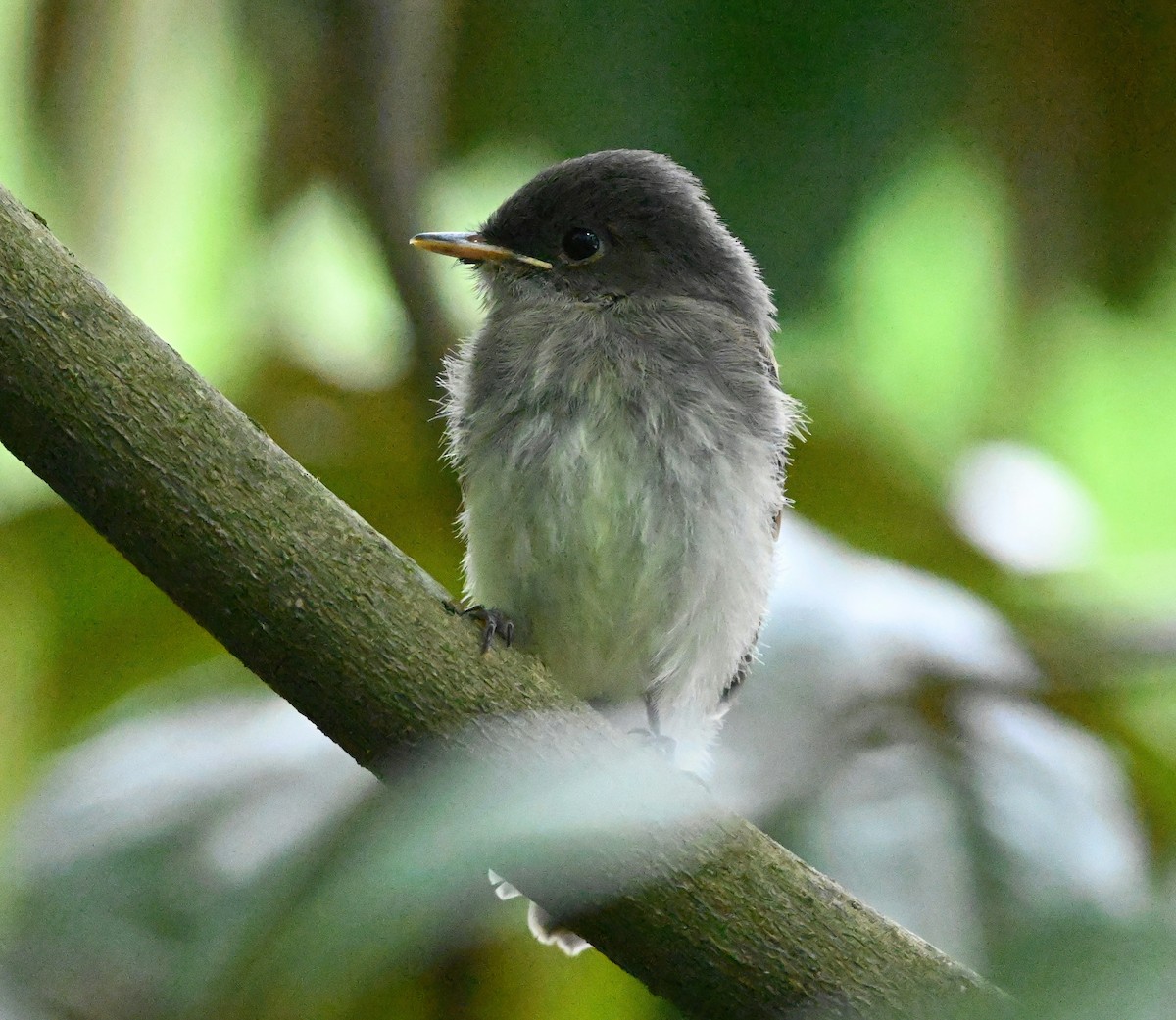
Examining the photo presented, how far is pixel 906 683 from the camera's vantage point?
262 cm

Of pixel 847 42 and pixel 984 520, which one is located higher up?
pixel 984 520

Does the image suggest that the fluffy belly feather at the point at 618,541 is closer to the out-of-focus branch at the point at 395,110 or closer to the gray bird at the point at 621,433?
the gray bird at the point at 621,433

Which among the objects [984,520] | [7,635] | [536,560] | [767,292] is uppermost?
[767,292]

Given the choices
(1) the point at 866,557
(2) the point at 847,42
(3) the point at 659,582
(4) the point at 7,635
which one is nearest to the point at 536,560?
(3) the point at 659,582

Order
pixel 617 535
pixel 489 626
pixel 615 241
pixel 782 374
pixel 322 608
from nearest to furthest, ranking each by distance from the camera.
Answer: pixel 322 608
pixel 489 626
pixel 617 535
pixel 782 374
pixel 615 241

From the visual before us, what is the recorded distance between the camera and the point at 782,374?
3.22 m

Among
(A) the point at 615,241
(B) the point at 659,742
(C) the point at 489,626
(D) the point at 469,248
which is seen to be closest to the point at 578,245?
(A) the point at 615,241

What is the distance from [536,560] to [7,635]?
1.00m

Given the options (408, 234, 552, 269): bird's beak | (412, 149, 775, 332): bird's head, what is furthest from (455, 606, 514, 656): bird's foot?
(412, 149, 775, 332): bird's head

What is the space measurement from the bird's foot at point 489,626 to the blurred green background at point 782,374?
0.32 metres

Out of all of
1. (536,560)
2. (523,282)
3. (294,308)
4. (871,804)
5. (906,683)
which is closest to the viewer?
(871,804)

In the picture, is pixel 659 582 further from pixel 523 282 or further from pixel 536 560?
pixel 523 282

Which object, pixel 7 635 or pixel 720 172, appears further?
pixel 7 635

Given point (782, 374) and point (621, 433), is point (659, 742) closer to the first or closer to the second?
point (621, 433)
